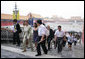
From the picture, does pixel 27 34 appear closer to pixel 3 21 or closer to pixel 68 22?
pixel 3 21

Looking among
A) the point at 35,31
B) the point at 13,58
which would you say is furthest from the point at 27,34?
the point at 13,58

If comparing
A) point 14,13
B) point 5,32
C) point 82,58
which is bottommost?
point 82,58

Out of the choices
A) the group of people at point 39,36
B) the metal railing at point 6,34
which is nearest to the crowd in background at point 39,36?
the group of people at point 39,36

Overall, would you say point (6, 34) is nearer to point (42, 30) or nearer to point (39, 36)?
point (39, 36)

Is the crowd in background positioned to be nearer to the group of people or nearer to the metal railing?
the group of people

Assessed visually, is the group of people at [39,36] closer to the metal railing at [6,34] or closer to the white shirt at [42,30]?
the white shirt at [42,30]

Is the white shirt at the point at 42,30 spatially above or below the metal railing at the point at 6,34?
above

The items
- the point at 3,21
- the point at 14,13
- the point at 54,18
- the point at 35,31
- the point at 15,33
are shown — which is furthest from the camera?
the point at 54,18

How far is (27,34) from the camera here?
7.26 meters

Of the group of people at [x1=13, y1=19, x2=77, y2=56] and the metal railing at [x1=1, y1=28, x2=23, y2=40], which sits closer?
the group of people at [x1=13, y1=19, x2=77, y2=56]

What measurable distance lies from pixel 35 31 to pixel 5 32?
4007mm

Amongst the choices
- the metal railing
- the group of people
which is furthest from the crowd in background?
the metal railing

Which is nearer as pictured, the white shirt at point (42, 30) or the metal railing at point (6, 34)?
the white shirt at point (42, 30)

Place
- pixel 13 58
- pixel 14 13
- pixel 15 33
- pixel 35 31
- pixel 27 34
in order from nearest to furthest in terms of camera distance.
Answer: pixel 13 58 < pixel 35 31 < pixel 27 34 < pixel 15 33 < pixel 14 13
